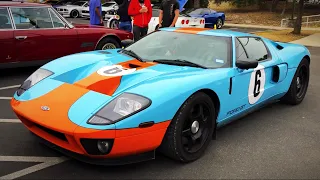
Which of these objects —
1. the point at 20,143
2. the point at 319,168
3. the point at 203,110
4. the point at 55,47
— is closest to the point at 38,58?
the point at 55,47

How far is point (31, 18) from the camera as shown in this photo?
6387 millimetres

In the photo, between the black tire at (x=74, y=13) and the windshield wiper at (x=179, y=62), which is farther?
the black tire at (x=74, y=13)

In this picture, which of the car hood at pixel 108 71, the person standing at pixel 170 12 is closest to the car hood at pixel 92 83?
the car hood at pixel 108 71

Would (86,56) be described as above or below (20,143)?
above

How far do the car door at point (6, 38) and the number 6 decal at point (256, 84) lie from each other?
14.1 feet

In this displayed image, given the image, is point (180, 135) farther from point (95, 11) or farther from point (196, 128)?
point (95, 11)

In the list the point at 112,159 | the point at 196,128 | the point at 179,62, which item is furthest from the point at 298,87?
the point at 112,159

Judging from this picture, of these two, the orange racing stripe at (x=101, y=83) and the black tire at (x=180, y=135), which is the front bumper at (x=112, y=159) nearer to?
the black tire at (x=180, y=135)

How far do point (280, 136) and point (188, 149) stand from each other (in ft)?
4.66

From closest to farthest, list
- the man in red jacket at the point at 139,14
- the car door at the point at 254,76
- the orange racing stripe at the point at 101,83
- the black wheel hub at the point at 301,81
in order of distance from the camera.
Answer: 1. the orange racing stripe at the point at 101,83
2. the car door at the point at 254,76
3. the black wheel hub at the point at 301,81
4. the man in red jacket at the point at 139,14

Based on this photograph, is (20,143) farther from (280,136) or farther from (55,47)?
(55,47)

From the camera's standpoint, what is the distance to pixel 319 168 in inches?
128

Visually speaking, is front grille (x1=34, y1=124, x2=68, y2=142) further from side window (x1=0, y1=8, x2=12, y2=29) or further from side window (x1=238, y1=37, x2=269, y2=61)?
side window (x1=0, y1=8, x2=12, y2=29)

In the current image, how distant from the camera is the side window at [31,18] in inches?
244
